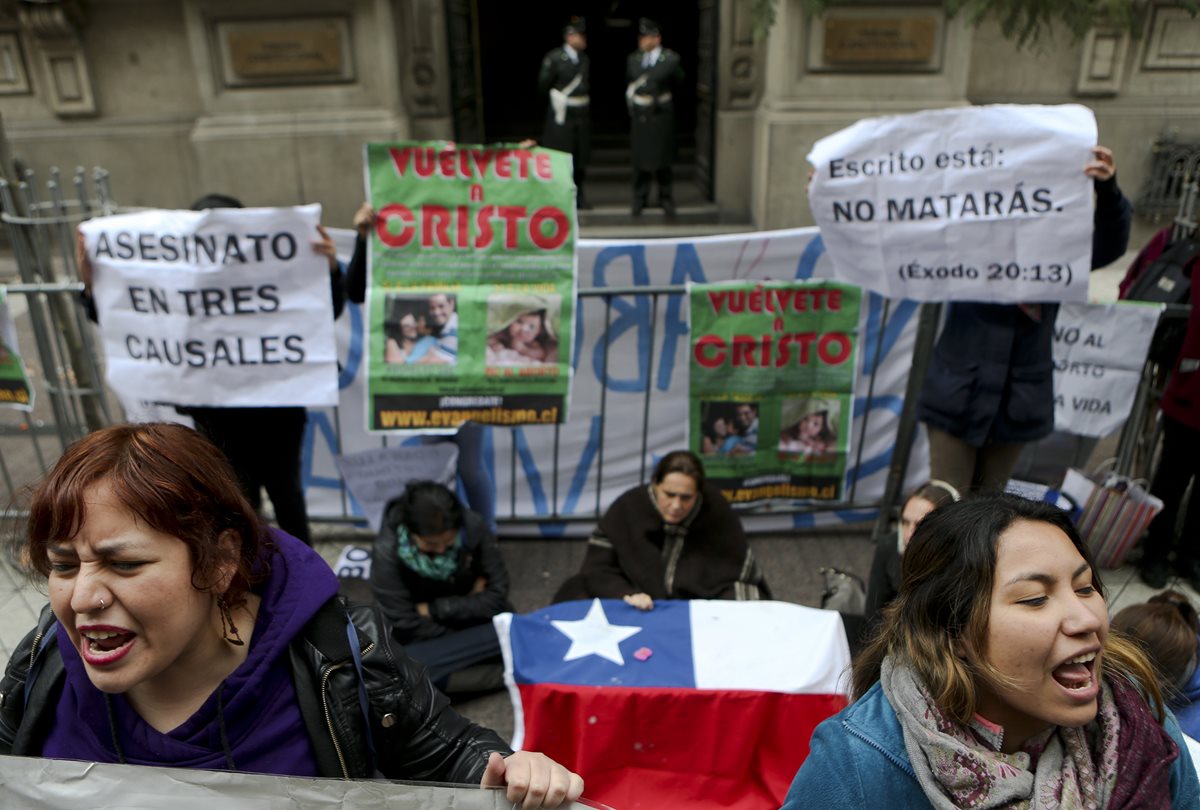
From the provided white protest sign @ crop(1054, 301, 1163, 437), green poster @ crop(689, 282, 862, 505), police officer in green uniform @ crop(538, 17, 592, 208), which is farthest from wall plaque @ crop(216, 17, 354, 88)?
white protest sign @ crop(1054, 301, 1163, 437)

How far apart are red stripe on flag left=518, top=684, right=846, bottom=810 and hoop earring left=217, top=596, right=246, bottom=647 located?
1.55 meters

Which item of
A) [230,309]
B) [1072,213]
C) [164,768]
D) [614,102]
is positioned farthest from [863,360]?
[614,102]

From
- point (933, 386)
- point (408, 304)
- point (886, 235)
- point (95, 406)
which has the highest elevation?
point (886, 235)

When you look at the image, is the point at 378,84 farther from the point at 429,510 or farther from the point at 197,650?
the point at 197,650

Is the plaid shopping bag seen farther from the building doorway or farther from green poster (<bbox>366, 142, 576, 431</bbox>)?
the building doorway

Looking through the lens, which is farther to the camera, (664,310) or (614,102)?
(614,102)

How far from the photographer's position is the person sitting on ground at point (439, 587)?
3629mm

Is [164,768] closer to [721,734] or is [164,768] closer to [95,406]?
[721,734]

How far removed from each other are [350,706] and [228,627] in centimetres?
25

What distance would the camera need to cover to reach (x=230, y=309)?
11.8ft

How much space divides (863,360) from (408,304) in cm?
232

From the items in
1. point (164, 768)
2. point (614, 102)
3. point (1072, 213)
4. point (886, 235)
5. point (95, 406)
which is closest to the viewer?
point (164, 768)

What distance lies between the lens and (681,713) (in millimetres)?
2914

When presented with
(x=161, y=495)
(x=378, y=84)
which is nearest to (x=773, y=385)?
(x=161, y=495)
